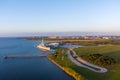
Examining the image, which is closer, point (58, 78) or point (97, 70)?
point (58, 78)

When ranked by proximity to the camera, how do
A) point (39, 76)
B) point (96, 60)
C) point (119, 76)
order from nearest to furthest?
point (119, 76) < point (39, 76) < point (96, 60)

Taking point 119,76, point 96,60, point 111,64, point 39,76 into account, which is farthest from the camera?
point 96,60

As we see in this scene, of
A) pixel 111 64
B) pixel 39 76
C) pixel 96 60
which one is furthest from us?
pixel 96 60

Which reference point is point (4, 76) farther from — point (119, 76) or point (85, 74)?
point (119, 76)

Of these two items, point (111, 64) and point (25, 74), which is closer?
point (25, 74)

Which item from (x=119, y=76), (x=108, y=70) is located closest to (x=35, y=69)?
(x=108, y=70)

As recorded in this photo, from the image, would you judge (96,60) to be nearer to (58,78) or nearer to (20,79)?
(58,78)

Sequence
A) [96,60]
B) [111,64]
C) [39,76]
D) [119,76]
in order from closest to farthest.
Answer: [119,76], [39,76], [111,64], [96,60]

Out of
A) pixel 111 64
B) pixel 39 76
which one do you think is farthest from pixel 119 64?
pixel 39 76
